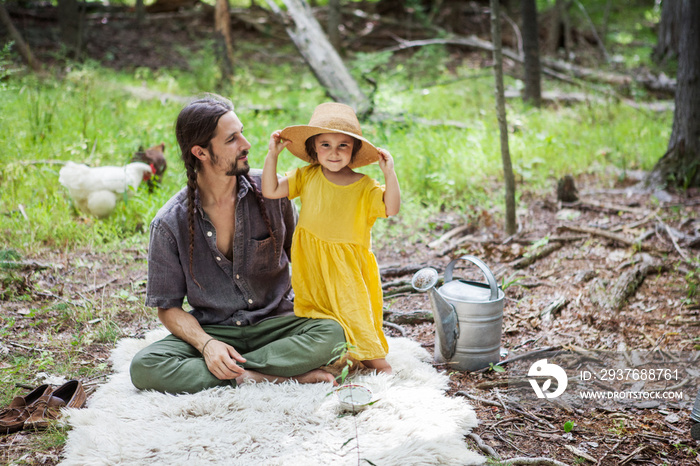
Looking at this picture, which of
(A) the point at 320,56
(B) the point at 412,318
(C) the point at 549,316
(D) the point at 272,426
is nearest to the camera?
(D) the point at 272,426

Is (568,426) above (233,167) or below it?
below

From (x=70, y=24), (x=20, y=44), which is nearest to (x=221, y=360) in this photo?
(x=20, y=44)

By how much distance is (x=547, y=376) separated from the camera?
296 cm

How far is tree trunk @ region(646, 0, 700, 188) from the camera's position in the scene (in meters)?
5.49

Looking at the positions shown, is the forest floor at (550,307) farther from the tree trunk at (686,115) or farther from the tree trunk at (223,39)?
the tree trunk at (223,39)

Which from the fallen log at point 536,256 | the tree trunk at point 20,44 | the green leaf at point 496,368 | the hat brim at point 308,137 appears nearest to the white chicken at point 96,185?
the hat brim at point 308,137

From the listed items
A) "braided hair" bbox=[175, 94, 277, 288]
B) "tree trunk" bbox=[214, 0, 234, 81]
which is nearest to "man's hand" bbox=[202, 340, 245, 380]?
"braided hair" bbox=[175, 94, 277, 288]

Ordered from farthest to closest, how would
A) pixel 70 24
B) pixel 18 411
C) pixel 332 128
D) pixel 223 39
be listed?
1. pixel 70 24
2. pixel 223 39
3. pixel 332 128
4. pixel 18 411

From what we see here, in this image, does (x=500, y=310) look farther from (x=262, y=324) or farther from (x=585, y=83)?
(x=585, y=83)

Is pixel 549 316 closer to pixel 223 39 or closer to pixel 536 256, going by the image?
pixel 536 256

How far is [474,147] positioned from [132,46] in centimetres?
901

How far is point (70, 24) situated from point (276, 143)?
10008mm

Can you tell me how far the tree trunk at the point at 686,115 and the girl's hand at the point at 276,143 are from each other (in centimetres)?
441

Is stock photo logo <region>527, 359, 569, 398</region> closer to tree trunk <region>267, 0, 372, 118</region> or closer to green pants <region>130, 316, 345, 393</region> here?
green pants <region>130, 316, 345, 393</region>
